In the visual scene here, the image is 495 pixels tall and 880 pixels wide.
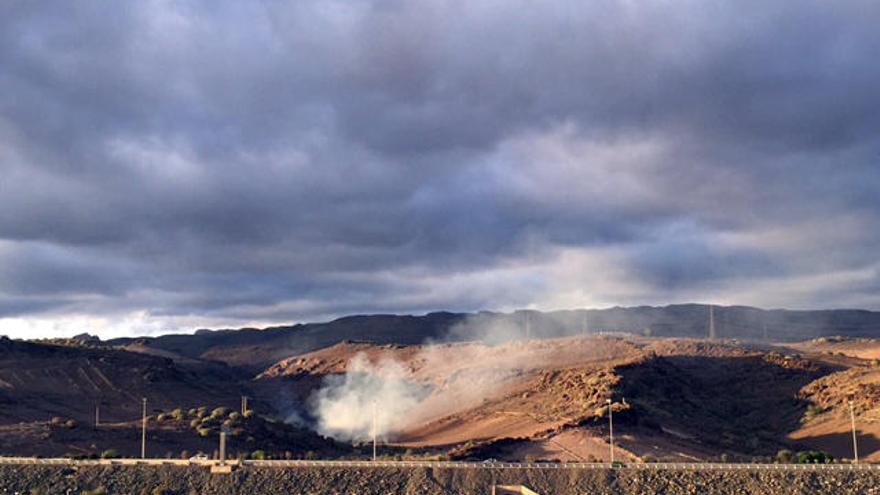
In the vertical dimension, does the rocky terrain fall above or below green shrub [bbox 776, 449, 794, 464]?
above

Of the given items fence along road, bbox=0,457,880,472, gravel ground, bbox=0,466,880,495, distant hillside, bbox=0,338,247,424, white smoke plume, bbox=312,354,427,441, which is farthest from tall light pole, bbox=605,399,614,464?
distant hillside, bbox=0,338,247,424

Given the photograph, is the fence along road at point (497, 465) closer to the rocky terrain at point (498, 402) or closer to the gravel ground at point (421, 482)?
the gravel ground at point (421, 482)

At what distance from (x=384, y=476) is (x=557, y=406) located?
4572cm

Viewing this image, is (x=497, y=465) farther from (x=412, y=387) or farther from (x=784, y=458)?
(x=412, y=387)

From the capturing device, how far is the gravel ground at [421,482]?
189 feet

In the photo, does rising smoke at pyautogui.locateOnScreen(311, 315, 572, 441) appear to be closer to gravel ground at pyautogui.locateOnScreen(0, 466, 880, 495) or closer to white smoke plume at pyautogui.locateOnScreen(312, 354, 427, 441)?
white smoke plume at pyautogui.locateOnScreen(312, 354, 427, 441)

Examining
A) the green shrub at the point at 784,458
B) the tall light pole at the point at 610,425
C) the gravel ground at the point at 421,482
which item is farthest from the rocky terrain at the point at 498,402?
the gravel ground at the point at 421,482

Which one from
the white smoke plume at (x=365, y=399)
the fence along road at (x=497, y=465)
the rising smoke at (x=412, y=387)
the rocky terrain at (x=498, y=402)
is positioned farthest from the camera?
the white smoke plume at (x=365, y=399)

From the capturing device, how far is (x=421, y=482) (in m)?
59.6

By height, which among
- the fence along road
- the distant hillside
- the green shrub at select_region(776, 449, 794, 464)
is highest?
the distant hillside

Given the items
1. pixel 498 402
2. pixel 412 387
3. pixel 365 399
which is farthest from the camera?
pixel 412 387

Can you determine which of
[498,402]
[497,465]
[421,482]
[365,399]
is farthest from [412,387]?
[421,482]

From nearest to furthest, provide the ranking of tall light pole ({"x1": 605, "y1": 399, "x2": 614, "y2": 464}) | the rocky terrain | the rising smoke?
tall light pole ({"x1": 605, "y1": 399, "x2": 614, "y2": 464}) → the rocky terrain → the rising smoke

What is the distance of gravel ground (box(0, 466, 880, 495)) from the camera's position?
189ft
